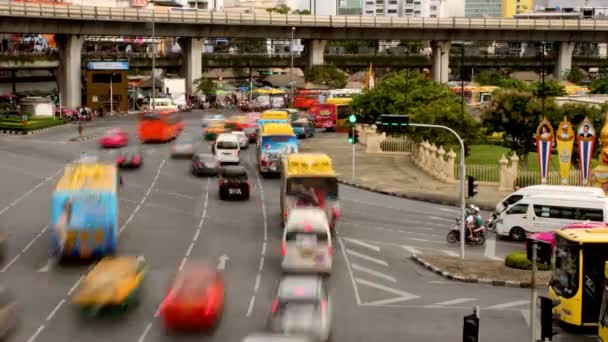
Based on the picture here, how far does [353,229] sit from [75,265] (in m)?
14.4

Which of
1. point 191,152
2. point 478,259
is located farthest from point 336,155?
point 478,259

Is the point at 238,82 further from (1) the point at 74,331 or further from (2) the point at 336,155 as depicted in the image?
(1) the point at 74,331

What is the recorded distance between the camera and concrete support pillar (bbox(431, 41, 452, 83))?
449ft

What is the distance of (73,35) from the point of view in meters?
114

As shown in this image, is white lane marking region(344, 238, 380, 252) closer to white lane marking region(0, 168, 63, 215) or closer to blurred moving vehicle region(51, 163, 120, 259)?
blurred moving vehicle region(51, 163, 120, 259)

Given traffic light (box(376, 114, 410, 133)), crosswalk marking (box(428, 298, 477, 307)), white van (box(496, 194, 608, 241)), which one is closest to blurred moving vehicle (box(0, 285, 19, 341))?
crosswalk marking (box(428, 298, 477, 307))

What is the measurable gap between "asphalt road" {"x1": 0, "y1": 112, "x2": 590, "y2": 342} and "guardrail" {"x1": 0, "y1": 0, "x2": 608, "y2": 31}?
47.1 m

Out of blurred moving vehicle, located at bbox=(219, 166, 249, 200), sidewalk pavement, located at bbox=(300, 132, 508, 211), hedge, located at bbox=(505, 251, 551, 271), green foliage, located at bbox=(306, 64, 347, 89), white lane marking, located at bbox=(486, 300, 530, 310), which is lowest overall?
white lane marking, located at bbox=(486, 300, 530, 310)

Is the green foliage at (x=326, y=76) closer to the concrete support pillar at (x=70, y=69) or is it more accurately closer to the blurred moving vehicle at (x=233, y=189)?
the concrete support pillar at (x=70, y=69)

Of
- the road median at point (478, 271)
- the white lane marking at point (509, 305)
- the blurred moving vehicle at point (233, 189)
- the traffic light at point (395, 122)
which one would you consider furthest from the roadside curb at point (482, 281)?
the blurred moving vehicle at point (233, 189)

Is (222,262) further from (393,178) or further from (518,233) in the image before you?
(393,178)

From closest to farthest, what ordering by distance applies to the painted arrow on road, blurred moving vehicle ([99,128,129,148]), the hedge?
the painted arrow on road → the hedge → blurred moving vehicle ([99,128,129,148])

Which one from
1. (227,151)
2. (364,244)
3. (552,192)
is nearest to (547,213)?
(552,192)

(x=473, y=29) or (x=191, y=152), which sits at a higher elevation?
(x=473, y=29)
